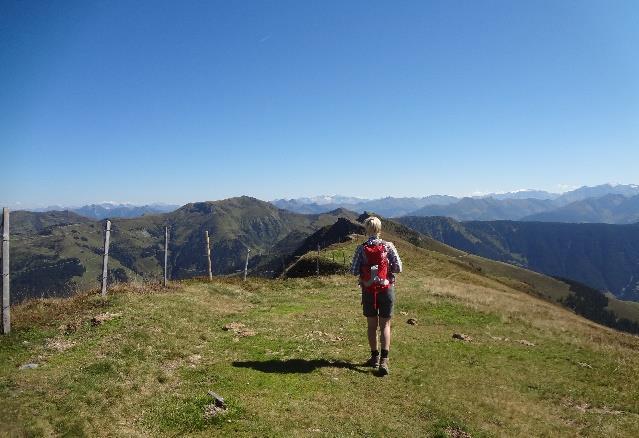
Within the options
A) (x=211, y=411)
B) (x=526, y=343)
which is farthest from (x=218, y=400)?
(x=526, y=343)

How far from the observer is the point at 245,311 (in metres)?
23.6

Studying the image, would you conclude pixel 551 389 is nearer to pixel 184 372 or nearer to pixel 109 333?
pixel 184 372

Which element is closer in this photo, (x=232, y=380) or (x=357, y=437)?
(x=357, y=437)

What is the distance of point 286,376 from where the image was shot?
42.6 feet

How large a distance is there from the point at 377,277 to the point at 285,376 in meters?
3.98

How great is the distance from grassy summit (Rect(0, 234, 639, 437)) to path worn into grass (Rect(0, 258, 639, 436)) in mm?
53

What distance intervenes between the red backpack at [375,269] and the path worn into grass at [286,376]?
2.77 meters

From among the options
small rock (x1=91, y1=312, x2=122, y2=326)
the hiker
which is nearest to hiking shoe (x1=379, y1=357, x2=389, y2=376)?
the hiker

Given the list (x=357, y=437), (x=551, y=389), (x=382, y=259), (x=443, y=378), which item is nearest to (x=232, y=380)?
(x=357, y=437)

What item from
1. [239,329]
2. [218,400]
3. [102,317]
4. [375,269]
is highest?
[375,269]

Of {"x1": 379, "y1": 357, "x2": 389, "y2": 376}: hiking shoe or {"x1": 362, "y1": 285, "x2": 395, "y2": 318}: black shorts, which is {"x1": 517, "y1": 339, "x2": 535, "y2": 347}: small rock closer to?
{"x1": 379, "y1": 357, "x2": 389, "y2": 376}: hiking shoe

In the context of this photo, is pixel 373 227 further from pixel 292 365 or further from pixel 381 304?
pixel 292 365

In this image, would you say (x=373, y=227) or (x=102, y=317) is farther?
(x=102, y=317)

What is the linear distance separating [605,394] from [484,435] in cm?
601
